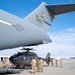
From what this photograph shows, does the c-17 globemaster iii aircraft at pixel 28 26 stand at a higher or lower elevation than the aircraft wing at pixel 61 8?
lower

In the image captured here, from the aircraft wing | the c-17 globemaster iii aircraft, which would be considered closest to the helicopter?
the c-17 globemaster iii aircraft

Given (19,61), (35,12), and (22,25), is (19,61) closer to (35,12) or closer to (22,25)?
(35,12)

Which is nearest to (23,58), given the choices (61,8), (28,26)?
(61,8)

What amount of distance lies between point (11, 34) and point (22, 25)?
1100 millimetres

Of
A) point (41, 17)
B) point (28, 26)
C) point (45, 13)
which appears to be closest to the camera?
point (28, 26)

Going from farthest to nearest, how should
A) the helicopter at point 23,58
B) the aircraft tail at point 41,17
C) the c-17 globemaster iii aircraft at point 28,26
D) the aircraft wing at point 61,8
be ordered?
1. the helicopter at point 23,58
2. the aircraft tail at point 41,17
3. the aircraft wing at point 61,8
4. the c-17 globemaster iii aircraft at point 28,26

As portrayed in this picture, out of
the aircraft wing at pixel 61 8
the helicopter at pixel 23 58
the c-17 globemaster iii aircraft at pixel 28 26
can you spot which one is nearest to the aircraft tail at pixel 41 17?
the c-17 globemaster iii aircraft at pixel 28 26

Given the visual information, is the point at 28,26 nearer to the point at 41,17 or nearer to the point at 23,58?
the point at 41,17

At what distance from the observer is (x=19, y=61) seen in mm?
17062

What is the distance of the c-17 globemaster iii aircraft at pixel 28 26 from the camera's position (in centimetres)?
899

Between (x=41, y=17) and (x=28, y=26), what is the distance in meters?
2.32

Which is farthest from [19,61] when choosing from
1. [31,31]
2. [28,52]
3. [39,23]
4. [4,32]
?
[4,32]

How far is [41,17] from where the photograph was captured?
1238 cm

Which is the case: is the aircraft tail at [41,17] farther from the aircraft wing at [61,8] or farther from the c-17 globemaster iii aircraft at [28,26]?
the aircraft wing at [61,8]
